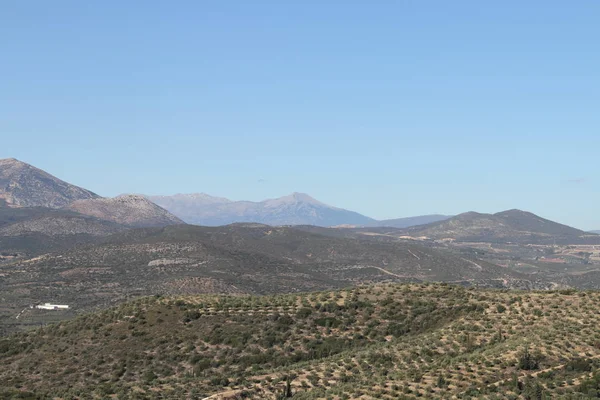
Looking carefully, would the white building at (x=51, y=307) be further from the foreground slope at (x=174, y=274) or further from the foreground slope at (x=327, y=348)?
the foreground slope at (x=327, y=348)

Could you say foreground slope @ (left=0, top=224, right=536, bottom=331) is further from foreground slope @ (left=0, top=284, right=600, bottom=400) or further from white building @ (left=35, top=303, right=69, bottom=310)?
foreground slope @ (left=0, top=284, right=600, bottom=400)

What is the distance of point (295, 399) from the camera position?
36500mm

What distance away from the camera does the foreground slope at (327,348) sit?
123 feet

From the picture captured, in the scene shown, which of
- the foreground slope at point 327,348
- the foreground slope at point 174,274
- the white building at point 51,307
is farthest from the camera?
the foreground slope at point 174,274

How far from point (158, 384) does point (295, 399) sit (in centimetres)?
1260

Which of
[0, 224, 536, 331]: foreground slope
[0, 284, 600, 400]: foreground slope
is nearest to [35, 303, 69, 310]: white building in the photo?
[0, 224, 536, 331]: foreground slope

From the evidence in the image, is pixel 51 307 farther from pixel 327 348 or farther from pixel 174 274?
pixel 327 348

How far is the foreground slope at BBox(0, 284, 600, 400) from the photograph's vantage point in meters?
37.6

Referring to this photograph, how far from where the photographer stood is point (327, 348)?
5188cm

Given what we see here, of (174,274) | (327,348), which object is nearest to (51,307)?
(174,274)

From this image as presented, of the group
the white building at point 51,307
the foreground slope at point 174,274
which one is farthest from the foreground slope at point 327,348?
the white building at point 51,307

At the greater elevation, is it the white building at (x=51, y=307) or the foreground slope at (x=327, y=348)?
the foreground slope at (x=327, y=348)

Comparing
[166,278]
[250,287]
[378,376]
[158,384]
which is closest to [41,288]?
[166,278]

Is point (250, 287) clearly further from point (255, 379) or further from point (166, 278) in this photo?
point (255, 379)
